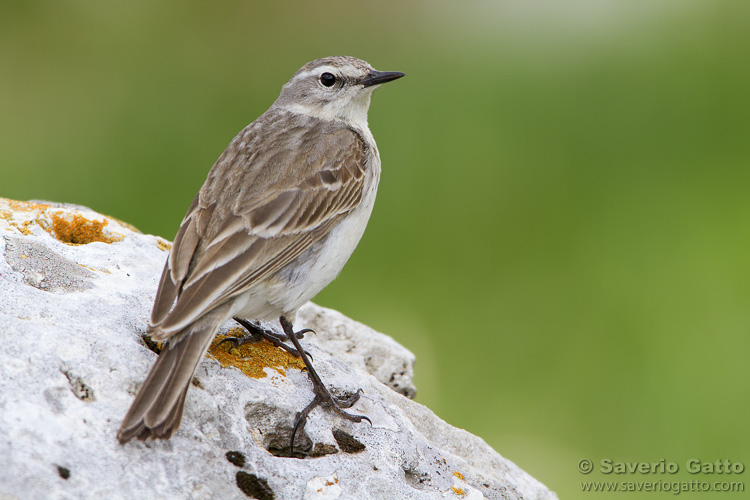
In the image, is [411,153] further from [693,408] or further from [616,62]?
[693,408]

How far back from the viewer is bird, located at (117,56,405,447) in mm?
4484

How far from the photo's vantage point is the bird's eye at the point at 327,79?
23.1 ft

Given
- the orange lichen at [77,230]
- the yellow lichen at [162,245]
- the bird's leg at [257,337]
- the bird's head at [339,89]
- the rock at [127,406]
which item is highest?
the bird's head at [339,89]

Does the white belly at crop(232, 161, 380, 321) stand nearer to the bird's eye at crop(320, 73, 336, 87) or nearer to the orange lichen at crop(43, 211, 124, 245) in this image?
the orange lichen at crop(43, 211, 124, 245)

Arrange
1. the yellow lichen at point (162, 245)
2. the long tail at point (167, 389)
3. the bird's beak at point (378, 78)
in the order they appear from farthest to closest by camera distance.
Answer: the bird's beak at point (378, 78) → the yellow lichen at point (162, 245) → the long tail at point (167, 389)

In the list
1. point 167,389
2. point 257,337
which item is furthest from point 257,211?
A: point 167,389

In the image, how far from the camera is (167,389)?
420cm

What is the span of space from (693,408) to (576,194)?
133 inches

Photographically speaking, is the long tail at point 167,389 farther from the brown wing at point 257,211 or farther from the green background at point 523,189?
the green background at point 523,189

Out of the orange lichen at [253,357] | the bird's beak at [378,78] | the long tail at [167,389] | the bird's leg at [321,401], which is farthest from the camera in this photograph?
the bird's beak at [378,78]
